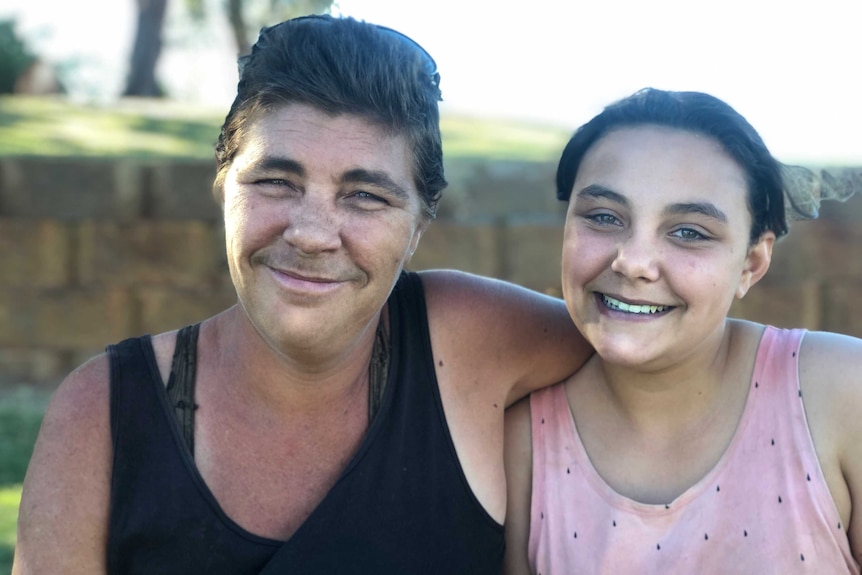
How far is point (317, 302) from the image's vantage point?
2129 mm

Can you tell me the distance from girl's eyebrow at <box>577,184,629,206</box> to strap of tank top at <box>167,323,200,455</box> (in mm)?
896

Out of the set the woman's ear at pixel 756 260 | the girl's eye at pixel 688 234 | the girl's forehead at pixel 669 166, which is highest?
the girl's forehead at pixel 669 166

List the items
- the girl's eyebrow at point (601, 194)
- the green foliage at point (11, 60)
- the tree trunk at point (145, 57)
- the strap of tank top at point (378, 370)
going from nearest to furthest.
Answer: the girl's eyebrow at point (601, 194)
the strap of tank top at point (378, 370)
the tree trunk at point (145, 57)
the green foliage at point (11, 60)

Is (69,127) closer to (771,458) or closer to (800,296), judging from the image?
(800,296)

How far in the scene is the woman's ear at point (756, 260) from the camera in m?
2.32

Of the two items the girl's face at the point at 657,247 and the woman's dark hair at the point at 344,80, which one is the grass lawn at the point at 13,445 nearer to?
the woman's dark hair at the point at 344,80

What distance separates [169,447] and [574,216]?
96 cm

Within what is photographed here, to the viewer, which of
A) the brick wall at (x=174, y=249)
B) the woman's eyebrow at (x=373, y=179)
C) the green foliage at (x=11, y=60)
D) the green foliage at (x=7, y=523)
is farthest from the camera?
the green foliage at (x=11, y=60)

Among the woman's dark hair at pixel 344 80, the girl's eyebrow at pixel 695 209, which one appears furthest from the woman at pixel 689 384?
the woman's dark hair at pixel 344 80

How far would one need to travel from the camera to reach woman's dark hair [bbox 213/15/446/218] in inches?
83.8

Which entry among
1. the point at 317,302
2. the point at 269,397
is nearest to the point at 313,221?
the point at 317,302

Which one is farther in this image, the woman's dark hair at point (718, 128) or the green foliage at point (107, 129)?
the green foliage at point (107, 129)

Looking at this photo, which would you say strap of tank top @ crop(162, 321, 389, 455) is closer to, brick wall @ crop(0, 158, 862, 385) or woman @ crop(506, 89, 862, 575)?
woman @ crop(506, 89, 862, 575)

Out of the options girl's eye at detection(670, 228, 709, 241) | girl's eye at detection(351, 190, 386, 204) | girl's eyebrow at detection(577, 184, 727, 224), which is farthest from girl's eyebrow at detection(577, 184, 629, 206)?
girl's eye at detection(351, 190, 386, 204)
